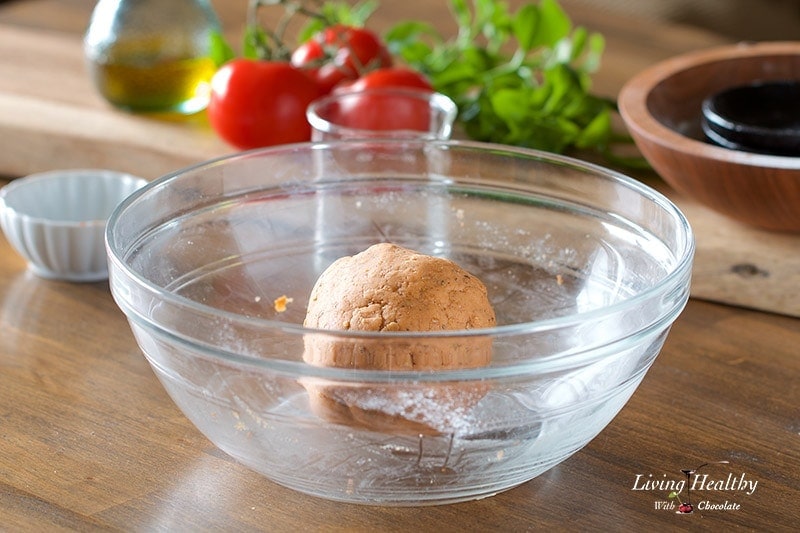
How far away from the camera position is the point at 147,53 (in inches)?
54.2

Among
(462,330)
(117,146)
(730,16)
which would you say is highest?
(462,330)

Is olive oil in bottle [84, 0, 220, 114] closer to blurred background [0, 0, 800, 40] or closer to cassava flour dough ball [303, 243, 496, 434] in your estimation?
cassava flour dough ball [303, 243, 496, 434]

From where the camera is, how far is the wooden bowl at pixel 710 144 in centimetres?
101

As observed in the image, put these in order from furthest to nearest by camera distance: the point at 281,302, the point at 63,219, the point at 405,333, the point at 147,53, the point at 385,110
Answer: the point at 147,53 < the point at 385,110 < the point at 63,219 < the point at 281,302 < the point at 405,333

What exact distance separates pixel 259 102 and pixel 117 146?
0.57 ft

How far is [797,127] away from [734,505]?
579mm

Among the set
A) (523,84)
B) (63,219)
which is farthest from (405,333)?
(523,84)

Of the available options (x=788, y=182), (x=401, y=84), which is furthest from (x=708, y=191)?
(x=401, y=84)

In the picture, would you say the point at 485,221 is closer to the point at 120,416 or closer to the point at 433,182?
the point at 433,182

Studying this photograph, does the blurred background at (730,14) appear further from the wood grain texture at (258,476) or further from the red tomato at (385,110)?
the wood grain texture at (258,476)

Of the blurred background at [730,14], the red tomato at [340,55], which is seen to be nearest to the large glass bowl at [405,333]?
the red tomato at [340,55]

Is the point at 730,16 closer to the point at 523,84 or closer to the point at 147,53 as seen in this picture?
the point at 523,84

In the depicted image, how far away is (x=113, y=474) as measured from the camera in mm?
746

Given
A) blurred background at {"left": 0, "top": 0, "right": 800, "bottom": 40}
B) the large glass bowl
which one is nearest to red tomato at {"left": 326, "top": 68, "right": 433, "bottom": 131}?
the large glass bowl
